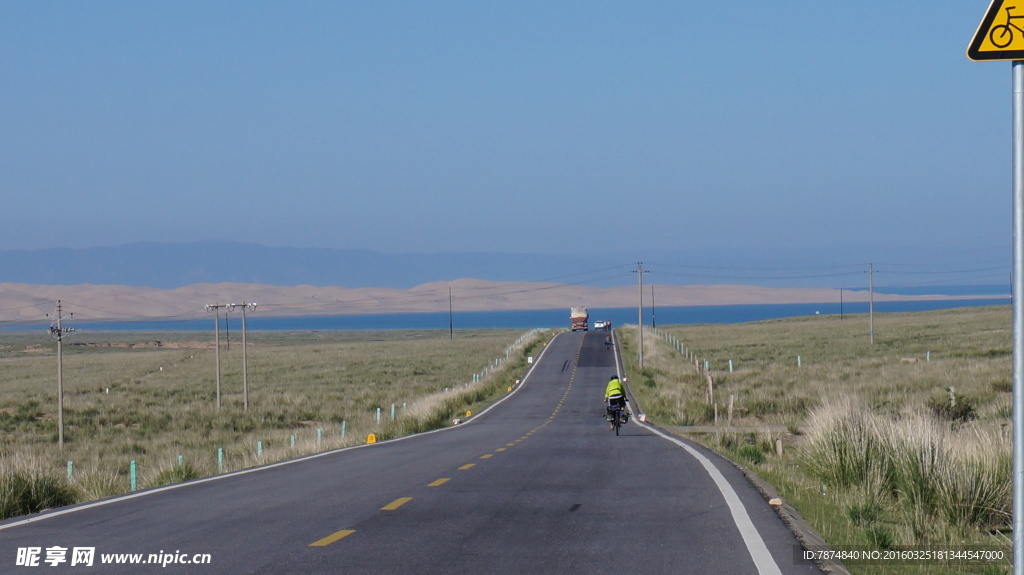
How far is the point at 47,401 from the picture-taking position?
154 feet

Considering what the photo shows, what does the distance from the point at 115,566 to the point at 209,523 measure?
6.51ft

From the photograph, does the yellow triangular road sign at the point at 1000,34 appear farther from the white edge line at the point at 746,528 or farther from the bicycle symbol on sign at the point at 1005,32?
the white edge line at the point at 746,528

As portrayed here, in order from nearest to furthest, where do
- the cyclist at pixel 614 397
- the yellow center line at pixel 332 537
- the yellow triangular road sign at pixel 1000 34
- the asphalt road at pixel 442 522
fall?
1. the yellow triangular road sign at pixel 1000 34
2. the asphalt road at pixel 442 522
3. the yellow center line at pixel 332 537
4. the cyclist at pixel 614 397

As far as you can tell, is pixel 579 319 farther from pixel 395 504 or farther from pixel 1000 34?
pixel 1000 34

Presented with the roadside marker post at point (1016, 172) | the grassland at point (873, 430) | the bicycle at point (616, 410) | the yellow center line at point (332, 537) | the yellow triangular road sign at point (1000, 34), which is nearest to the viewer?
the roadside marker post at point (1016, 172)

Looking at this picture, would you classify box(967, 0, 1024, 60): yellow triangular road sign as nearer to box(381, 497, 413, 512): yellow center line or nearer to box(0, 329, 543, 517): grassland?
box(381, 497, 413, 512): yellow center line

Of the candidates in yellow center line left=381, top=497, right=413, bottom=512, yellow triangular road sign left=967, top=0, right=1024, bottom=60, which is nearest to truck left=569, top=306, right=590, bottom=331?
yellow center line left=381, top=497, right=413, bottom=512

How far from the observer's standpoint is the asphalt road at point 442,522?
724 centimetres

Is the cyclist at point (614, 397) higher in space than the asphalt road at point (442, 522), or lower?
lower

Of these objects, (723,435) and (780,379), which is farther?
(780,379)

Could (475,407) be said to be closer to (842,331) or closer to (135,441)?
(135,441)

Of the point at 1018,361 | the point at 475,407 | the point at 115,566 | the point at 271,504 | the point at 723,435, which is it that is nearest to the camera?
the point at 1018,361

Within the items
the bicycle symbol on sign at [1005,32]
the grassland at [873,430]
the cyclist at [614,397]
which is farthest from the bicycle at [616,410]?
the bicycle symbol on sign at [1005,32]

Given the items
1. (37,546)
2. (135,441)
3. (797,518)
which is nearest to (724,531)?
(797,518)
